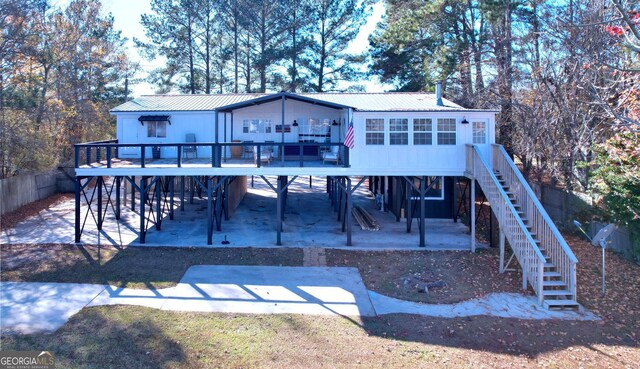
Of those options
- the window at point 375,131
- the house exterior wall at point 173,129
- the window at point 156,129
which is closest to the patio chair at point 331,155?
the window at point 375,131

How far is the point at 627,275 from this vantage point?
37.3ft

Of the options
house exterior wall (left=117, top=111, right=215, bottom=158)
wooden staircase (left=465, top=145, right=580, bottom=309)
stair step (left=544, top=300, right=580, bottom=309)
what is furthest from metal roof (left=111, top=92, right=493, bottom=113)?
stair step (left=544, top=300, right=580, bottom=309)

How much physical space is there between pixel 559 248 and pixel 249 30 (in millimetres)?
29462

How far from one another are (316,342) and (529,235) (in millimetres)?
6073

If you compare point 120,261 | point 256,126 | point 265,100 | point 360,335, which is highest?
point 265,100

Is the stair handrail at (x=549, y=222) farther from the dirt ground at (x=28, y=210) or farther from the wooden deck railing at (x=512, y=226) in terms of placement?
the dirt ground at (x=28, y=210)

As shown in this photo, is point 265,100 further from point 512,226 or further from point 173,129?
point 512,226

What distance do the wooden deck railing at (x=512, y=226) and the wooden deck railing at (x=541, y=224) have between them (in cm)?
45

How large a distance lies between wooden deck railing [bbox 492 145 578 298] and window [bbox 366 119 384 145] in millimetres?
3734

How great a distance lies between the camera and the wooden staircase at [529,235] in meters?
9.55

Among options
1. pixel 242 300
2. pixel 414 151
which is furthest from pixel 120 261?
Result: pixel 414 151

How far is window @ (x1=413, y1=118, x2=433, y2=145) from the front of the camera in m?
14.0

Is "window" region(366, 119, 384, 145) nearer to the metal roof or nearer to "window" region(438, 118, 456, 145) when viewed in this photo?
the metal roof

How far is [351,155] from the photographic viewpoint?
1406cm
